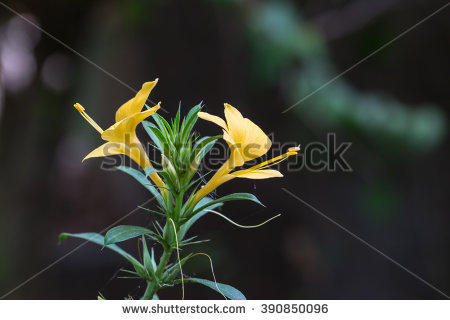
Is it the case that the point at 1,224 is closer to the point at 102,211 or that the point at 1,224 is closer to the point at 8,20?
the point at 8,20

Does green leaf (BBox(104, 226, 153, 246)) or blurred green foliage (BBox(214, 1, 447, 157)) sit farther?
blurred green foliage (BBox(214, 1, 447, 157))

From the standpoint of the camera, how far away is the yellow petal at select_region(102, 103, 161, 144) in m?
0.36

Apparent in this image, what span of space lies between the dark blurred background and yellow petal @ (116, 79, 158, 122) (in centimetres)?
130

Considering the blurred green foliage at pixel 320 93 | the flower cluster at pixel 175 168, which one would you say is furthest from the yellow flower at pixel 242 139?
the blurred green foliage at pixel 320 93

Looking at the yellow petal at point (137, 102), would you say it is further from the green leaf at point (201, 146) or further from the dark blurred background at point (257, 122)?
the dark blurred background at point (257, 122)

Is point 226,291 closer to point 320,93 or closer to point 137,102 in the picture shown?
point 137,102

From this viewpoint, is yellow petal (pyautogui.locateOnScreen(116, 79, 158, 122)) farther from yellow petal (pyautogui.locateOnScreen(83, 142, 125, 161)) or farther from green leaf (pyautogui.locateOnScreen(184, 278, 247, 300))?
green leaf (pyautogui.locateOnScreen(184, 278, 247, 300))

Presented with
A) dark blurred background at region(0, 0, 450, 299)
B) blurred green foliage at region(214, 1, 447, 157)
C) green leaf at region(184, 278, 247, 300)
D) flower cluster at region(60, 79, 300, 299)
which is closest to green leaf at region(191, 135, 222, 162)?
flower cluster at region(60, 79, 300, 299)

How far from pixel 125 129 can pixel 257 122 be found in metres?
1.71

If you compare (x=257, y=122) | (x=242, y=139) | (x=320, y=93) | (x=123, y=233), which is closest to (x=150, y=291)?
(x=123, y=233)

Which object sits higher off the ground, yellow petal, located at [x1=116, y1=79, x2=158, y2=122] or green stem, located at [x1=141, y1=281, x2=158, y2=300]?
yellow petal, located at [x1=116, y1=79, x2=158, y2=122]

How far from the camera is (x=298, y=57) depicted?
1496 millimetres

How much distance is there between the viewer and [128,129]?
1.31 feet

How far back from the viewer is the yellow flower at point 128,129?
0.37 meters
